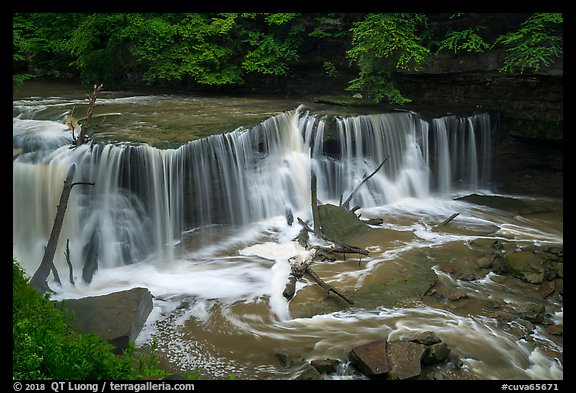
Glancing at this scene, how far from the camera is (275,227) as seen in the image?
1102cm

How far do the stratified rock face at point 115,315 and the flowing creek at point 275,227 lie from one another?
0.39 m

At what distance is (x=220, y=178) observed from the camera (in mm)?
10883

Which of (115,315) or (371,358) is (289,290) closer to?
(371,358)

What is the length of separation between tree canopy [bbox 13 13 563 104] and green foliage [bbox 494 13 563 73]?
3 cm

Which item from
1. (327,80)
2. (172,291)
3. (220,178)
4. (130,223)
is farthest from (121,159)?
(327,80)

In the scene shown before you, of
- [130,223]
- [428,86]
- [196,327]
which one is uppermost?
[428,86]

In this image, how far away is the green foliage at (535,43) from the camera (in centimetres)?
1203

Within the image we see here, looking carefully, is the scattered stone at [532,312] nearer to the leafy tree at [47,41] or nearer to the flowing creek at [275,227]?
the flowing creek at [275,227]

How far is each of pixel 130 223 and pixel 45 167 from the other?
1975 millimetres

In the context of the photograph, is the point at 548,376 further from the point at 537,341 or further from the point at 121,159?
the point at 121,159

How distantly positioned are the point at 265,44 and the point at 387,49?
188 inches

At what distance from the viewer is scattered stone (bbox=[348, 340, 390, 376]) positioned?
5.72 metres

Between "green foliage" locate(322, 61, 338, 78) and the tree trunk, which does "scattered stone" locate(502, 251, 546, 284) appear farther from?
"green foliage" locate(322, 61, 338, 78)

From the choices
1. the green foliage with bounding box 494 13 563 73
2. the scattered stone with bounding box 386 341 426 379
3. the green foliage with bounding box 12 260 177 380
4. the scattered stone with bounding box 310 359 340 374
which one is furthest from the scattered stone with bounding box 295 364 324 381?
the green foliage with bounding box 494 13 563 73
